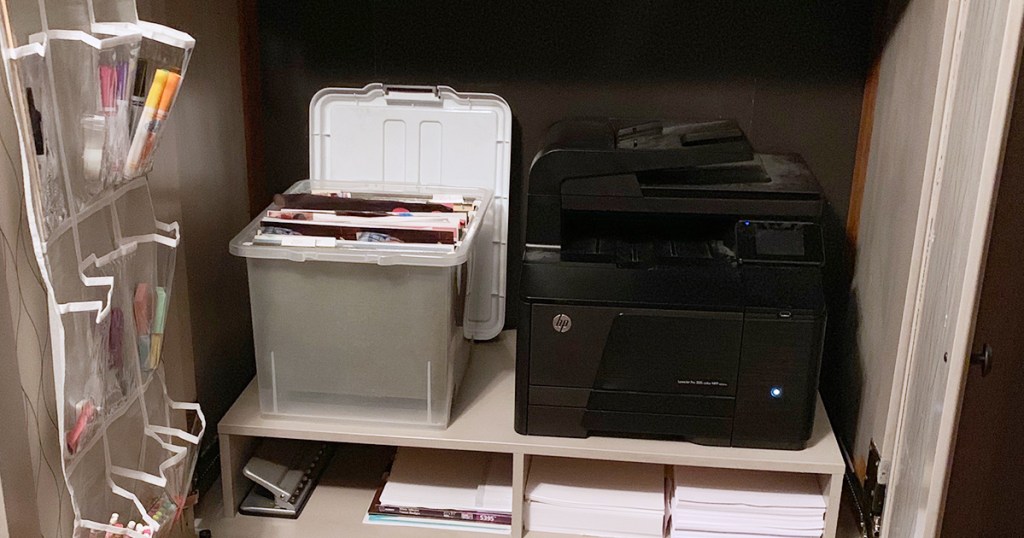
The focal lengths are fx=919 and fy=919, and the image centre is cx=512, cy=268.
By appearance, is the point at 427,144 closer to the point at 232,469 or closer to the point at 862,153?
the point at 232,469

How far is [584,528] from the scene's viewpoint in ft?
4.76

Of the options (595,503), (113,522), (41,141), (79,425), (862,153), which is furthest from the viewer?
(862,153)

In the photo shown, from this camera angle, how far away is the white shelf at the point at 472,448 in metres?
1.37

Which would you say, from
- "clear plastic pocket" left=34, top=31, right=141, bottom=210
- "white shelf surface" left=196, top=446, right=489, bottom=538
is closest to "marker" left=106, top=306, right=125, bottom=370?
"clear plastic pocket" left=34, top=31, right=141, bottom=210

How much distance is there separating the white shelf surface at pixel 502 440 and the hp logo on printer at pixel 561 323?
18cm

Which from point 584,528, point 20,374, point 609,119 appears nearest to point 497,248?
point 609,119

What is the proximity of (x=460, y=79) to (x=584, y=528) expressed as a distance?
81cm

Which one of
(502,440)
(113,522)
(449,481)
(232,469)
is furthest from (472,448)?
(113,522)

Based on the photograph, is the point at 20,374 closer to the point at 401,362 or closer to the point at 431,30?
the point at 401,362

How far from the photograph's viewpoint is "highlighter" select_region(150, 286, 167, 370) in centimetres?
115

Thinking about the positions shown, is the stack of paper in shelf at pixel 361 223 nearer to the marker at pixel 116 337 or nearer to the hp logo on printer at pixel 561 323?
the hp logo on printer at pixel 561 323

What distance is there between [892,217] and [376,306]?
2.55 feet

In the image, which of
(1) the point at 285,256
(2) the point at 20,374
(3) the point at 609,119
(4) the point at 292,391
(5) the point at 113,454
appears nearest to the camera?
(2) the point at 20,374

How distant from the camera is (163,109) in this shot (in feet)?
3.40
